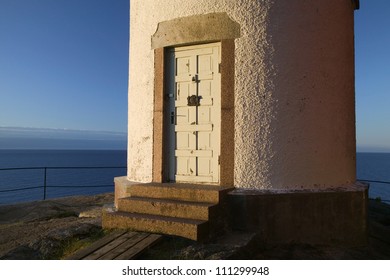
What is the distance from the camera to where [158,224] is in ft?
13.2

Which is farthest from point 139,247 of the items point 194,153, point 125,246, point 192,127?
point 192,127

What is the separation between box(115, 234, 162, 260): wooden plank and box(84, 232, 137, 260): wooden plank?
23 centimetres

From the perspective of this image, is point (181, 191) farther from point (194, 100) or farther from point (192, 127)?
point (194, 100)

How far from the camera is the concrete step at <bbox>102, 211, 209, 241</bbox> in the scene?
381cm

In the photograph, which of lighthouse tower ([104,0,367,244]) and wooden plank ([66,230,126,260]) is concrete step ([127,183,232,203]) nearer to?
lighthouse tower ([104,0,367,244])

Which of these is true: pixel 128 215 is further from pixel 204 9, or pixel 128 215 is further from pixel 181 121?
pixel 204 9

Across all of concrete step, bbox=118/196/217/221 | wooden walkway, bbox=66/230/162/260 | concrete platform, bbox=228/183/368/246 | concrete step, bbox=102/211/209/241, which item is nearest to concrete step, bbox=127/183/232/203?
concrete step, bbox=118/196/217/221

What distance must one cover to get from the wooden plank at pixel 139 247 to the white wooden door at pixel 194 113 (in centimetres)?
135

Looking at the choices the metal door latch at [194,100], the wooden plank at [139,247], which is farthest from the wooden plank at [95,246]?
the metal door latch at [194,100]

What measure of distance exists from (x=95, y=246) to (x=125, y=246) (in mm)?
356
